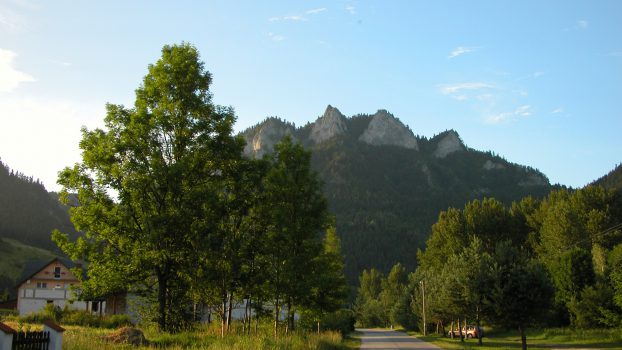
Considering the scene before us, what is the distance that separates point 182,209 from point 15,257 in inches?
5163

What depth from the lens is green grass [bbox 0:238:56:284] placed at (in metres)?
116

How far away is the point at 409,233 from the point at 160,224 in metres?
160

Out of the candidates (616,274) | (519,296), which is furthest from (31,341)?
(616,274)

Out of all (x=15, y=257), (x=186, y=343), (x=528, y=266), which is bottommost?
(x=186, y=343)

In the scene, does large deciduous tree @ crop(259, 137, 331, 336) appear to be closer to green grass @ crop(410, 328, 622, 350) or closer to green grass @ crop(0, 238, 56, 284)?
green grass @ crop(410, 328, 622, 350)

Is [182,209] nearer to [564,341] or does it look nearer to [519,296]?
[519,296]

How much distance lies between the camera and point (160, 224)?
1903cm

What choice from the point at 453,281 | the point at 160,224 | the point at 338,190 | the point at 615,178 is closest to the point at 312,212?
the point at 160,224

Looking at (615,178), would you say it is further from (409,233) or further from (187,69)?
(187,69)

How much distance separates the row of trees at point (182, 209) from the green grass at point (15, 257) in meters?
107

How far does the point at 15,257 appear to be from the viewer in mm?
128250

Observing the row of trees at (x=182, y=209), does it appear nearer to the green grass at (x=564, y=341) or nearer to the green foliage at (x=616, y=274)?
the green grass at (x=564, y=341)

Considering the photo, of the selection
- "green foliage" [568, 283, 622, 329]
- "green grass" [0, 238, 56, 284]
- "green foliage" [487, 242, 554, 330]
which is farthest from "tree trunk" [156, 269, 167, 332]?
"green grass" [0, 238, 56, 284]

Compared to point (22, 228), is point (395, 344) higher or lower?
lower
